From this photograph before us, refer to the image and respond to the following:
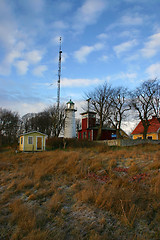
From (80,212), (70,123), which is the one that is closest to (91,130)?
(70,123)

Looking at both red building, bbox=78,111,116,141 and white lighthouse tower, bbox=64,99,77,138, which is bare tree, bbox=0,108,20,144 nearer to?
white lighthouse tower, bbox=64,99,77,138

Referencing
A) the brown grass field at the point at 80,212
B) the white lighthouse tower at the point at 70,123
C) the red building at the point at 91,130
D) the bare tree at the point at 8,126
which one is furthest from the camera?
the bare tree at the point at 8,126

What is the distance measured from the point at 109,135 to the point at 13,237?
28593 mm

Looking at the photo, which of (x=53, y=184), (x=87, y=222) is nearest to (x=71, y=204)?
(x=87, y=222)

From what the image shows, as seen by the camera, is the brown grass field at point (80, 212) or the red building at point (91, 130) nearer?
the brown grass field at point (80, 212)

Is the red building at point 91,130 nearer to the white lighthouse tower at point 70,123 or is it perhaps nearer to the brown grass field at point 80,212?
the white lighthouse tower at point 70,123

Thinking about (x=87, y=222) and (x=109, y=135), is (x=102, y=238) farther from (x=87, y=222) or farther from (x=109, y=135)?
(x=109, y=135)

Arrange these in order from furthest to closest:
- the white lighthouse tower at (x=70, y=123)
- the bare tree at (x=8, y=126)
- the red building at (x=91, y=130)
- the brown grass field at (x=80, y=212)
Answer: the bare tree at (x=8, y=126), the white lighthouse tower at (x=70, y=123), the red building at (x=91, y=130), the brown grass field at (x=80, y=212)

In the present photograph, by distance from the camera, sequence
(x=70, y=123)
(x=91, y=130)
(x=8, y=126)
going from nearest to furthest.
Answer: (x=91, y=130)
(x=70, y=123)
(x=8, y=126)

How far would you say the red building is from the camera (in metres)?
30.8

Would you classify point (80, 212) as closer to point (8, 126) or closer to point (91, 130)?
point (91, 130)

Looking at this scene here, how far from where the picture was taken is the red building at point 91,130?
30766mm

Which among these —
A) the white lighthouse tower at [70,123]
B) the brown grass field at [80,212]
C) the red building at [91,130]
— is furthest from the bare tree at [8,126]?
the brown grass field at [80,212]

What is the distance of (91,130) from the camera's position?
31.0 metres
